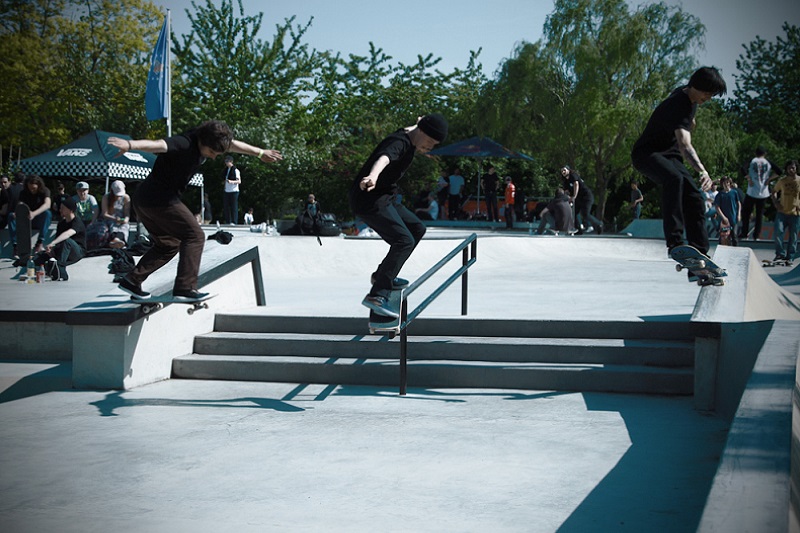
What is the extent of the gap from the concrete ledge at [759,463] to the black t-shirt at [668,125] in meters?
2.77

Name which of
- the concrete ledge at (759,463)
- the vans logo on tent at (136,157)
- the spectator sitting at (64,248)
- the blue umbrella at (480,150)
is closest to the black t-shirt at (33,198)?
the vans logo on tent at (136,157)

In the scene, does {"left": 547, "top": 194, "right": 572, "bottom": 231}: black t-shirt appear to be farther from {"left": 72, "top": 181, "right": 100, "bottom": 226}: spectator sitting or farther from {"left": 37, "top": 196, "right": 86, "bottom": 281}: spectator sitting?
{"left": 37, "top": 196, "right": 86, "bottom": 281}: spectator sitting

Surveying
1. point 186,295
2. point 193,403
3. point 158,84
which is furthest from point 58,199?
point 193,403

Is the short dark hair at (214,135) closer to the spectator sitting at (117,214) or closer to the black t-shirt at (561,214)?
the spectator sitting at (117,214)

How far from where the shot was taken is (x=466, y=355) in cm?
638

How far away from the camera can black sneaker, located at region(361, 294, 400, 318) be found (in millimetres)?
5965

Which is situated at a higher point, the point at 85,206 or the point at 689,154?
the point at 689,154

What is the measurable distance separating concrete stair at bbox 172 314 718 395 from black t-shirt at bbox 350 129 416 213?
126 cm

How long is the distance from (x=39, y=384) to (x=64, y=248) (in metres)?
5.96

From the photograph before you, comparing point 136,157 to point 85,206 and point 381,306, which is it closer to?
point 85,206

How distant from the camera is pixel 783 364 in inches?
150

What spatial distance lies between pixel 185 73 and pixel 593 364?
121 ft

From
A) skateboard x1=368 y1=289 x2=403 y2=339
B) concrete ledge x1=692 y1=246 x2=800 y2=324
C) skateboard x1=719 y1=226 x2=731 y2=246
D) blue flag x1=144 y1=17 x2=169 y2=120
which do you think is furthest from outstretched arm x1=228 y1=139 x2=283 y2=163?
blue flag x1=144 y1=17 x2=169 y2=120

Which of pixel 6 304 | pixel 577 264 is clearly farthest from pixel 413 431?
pixel 577 264
